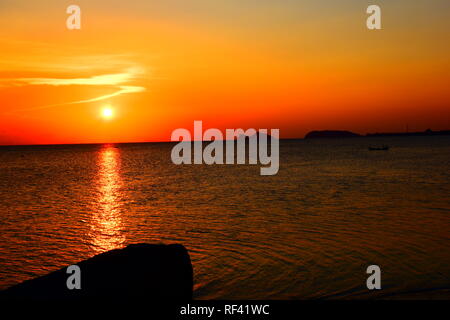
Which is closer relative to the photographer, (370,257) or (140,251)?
(140,251)

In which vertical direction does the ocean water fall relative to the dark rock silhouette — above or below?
below

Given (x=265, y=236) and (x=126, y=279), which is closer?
(x=126, y=279)

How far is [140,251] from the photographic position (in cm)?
870

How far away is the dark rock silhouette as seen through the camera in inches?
277

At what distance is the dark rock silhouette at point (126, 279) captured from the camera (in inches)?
277

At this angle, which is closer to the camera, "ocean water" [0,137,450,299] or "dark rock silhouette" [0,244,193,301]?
"dark rock silhouette" [0,244,193,301]

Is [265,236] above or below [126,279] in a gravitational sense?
below

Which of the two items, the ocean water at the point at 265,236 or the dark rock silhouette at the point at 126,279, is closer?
the dark rock silhouette at the point at 126,279

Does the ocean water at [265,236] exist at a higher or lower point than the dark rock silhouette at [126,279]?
lower

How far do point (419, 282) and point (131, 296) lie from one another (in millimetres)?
9077

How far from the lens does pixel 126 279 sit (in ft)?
25.1
